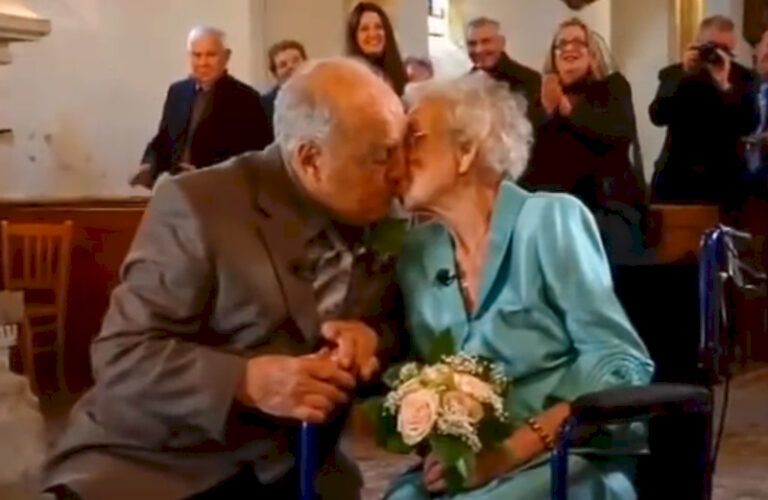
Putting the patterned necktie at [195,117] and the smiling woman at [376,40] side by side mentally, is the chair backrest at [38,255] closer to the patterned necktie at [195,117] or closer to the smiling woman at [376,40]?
the patterned necktie at [195,117]

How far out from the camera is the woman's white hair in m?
2.25

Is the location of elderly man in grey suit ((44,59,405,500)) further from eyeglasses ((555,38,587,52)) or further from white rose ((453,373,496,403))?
eyeglasses ((555,38,587,52))

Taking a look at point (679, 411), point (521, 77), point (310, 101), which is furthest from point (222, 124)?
point (679, 411)

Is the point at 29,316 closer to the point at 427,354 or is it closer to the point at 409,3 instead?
the point at 409,3

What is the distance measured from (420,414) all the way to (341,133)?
1.28 feet

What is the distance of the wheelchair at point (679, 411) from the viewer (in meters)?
2.06

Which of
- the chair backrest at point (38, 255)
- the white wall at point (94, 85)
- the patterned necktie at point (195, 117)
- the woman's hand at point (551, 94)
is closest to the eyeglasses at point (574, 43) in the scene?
the woman's hand at point (551, 94)

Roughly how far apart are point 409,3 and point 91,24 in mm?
2038

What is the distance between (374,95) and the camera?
83.5 inches

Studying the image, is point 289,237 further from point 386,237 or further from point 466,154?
point 466,154

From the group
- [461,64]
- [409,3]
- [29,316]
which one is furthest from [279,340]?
[461,64]

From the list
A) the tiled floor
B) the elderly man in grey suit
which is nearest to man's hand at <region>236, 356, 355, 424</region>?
the elderly man in grey suit

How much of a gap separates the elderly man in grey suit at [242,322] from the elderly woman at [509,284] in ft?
0.36

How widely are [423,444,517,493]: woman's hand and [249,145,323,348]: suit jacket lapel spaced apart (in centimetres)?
25
